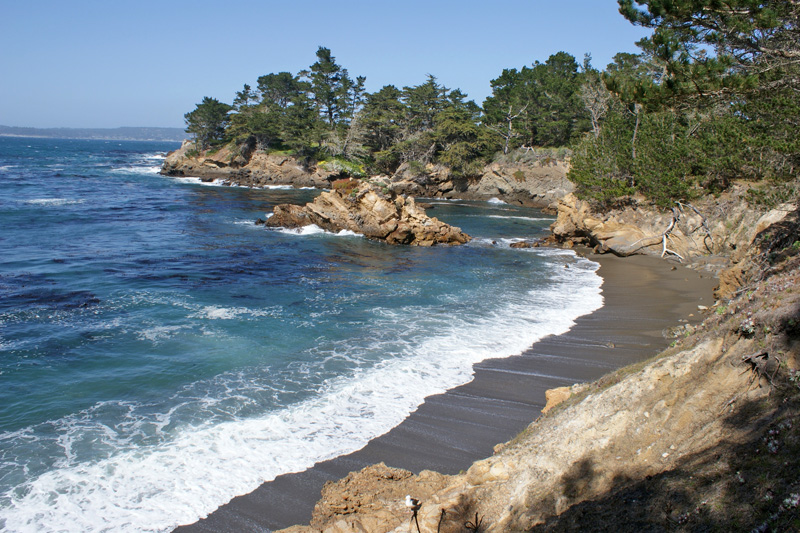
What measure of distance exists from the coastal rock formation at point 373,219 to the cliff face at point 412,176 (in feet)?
65.8

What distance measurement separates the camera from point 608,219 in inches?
1115

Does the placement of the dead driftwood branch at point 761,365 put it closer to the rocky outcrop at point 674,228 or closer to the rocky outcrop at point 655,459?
the rocky outcrop at point 655,459

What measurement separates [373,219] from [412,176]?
2675cm

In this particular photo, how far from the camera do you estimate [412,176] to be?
56281 mm

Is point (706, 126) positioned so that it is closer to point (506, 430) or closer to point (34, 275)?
point (506, 430)

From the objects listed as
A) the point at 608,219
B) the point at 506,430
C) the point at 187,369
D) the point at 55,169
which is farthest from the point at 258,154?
the point at 506,430

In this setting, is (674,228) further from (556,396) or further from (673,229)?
(556,396)

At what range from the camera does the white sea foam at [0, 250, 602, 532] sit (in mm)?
6992

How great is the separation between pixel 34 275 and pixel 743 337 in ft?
71.4

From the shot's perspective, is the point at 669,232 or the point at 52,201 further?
the point at 52,201

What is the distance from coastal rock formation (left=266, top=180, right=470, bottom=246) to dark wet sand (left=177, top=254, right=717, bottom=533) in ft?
45.3

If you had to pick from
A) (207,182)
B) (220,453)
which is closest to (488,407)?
(220,453)

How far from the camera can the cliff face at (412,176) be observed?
5062cm

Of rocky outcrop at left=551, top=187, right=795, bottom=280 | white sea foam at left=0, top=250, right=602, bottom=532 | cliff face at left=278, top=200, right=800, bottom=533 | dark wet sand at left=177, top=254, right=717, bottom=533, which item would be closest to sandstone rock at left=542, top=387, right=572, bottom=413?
cliff face at left=278, top=200, right=800, bottom=533
